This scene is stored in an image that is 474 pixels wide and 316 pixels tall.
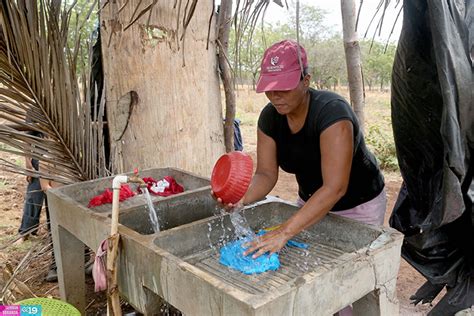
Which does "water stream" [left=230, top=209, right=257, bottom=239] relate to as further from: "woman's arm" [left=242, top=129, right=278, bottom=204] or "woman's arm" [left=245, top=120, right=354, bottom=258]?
"woman's arm" [left=245, top=120, right=354, bottom=258]

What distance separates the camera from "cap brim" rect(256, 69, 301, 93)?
6.35 feet

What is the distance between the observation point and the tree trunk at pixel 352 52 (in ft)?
11.8

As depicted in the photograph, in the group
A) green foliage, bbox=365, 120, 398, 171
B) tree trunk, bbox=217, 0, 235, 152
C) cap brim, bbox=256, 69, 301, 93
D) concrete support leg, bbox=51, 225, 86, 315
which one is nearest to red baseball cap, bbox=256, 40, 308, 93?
cap brim, bbox=256, 69, 301, 93

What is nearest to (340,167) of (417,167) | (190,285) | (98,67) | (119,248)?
(417,167)

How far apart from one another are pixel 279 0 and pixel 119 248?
1.23 m

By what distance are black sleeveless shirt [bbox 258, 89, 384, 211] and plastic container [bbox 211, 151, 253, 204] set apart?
381 mm

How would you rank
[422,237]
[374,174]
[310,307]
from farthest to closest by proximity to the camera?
[374,174] → [422,237] → [310,307]

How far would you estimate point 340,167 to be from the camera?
6.12 feet

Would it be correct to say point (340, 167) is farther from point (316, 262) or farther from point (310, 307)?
point (310, 307)

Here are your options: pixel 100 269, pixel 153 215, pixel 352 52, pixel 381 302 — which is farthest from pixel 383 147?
pixel 100 269

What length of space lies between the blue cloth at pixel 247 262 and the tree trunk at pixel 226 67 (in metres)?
1.63

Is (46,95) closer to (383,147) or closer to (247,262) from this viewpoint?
(247,262)

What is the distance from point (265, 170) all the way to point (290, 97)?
51 cm

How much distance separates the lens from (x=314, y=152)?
215 cm
